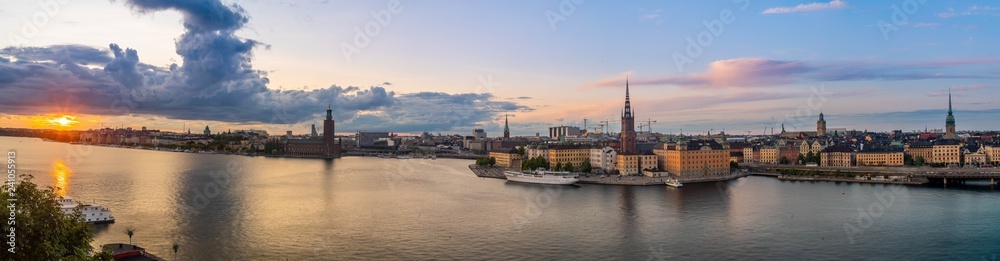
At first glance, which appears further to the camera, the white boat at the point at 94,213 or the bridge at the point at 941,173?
the bridge at the point at 941,173

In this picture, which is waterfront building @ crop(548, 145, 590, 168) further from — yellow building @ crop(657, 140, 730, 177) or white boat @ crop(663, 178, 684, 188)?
white boat @ crop(663, 178, 684, 188)

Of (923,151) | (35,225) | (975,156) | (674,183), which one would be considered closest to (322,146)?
(674,183)

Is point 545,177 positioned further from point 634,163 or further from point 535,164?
point 634,163

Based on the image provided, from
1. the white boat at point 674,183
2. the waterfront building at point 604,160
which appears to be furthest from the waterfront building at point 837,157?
the white boat at point 674,183

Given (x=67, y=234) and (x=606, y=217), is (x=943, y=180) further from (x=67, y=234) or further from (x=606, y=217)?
(x=67, y=234)

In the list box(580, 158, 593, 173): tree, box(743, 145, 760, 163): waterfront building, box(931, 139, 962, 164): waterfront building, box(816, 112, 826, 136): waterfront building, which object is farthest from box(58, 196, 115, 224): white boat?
box(816, 112, 826, 136): waterfront building

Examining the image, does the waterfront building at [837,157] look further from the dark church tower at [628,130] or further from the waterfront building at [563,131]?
the waterfront building at [563,131]

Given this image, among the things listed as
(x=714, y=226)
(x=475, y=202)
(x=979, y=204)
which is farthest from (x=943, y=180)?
(x=475, y=202)
